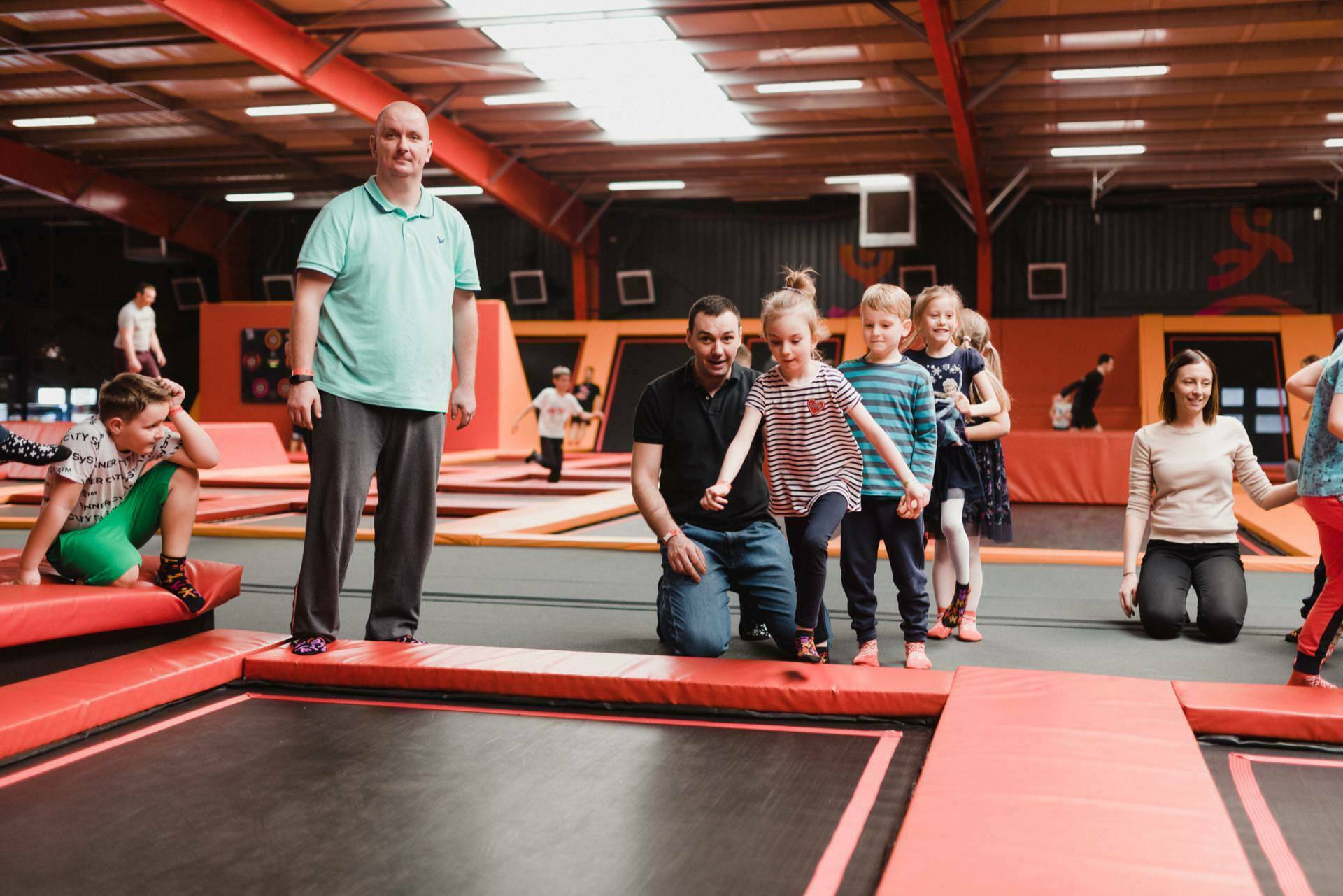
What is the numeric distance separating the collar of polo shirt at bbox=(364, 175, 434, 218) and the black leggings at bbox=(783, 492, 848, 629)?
1.13 meters

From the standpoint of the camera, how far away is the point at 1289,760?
185cm

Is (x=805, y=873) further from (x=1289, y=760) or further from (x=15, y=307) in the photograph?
(x=15, y=307)

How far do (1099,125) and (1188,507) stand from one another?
927 centimetres

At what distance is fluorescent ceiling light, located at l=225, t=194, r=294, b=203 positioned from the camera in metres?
Result: 15.0

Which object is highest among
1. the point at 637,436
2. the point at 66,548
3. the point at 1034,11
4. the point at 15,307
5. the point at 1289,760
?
the point at 1034,11

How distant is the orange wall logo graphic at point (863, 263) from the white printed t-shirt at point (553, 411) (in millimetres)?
6908

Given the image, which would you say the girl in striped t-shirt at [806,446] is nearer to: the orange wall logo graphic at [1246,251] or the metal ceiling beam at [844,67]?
the metal ceiling beam at [844,67]

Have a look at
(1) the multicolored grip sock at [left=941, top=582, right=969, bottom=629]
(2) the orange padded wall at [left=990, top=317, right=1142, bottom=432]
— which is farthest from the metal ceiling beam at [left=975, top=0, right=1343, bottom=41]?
(1) the multicolored grip sock at [left=941, top=582, right=969, bottom=629]

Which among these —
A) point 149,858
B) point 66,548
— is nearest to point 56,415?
point 66,548

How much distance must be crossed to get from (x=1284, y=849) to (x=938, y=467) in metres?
1.68

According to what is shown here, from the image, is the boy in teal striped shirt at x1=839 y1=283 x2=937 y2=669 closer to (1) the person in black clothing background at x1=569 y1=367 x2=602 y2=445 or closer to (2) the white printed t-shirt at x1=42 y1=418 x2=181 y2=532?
(2) the white printed t-shirt at x1=42 y1=418 x2=181 y2=532

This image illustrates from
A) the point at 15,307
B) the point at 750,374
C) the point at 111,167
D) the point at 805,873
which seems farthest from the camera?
the point at 15,307

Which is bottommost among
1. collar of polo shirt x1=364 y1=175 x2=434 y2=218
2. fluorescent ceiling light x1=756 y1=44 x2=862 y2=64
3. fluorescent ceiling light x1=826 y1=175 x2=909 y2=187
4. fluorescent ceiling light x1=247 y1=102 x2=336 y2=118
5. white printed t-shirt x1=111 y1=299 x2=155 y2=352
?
collar of polo shirt x1=364 y1=175 x2=434 y2=218

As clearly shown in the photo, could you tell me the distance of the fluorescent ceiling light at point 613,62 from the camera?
895 centimetres
